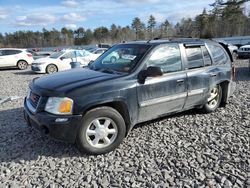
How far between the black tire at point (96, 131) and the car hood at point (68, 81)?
1.49ft

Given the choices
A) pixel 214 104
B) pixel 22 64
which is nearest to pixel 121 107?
pixel 214 104

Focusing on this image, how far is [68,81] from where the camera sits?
13.4 feet

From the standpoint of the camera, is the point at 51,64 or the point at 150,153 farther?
the point at 51,64

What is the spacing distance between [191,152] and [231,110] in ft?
7.96

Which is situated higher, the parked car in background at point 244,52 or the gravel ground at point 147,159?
the parked car in background at point 244,52

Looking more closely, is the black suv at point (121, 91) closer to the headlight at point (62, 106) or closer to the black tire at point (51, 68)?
the headlight at point (62, 106)

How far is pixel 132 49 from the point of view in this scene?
4.83 m

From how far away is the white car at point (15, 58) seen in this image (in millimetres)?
17828

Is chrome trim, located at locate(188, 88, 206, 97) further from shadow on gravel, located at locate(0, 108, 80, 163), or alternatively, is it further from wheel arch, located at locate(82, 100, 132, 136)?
shadow on gravel, located at locate(0, 108, 80, 163)

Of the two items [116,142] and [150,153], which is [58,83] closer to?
[116,142]

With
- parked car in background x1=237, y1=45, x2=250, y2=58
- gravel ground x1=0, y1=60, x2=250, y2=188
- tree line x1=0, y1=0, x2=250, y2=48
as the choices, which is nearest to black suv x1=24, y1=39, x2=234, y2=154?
gravel ground x1=0, y1=60, x2=250, y2=188

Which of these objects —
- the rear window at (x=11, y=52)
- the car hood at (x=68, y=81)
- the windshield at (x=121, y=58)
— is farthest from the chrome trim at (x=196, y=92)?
→ the rear window at (x=11, y=52)

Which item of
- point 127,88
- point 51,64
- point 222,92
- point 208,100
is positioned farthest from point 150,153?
point 51,64

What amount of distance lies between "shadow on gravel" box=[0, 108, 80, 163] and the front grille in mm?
696
